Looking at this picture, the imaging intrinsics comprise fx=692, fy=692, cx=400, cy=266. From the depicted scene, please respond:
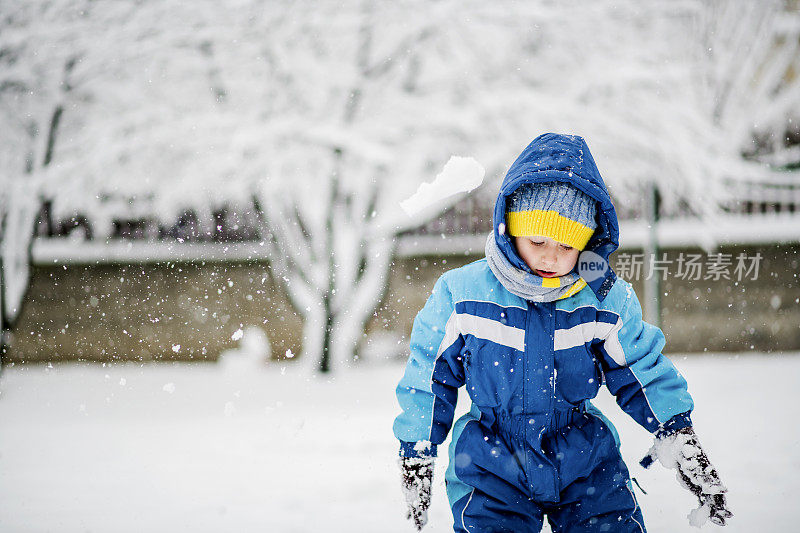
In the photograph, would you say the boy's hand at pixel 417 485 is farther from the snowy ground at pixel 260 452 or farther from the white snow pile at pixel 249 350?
the white snow pile at pixel 249 350

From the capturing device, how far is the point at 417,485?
1.96m

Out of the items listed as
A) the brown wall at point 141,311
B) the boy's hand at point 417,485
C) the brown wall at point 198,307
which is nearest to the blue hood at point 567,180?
the boy's hand at point 417,485

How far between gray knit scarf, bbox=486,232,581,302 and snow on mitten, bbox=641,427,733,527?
0.53 meters

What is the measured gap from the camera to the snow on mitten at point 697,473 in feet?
6.25

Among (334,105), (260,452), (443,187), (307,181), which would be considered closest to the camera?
(443,187)

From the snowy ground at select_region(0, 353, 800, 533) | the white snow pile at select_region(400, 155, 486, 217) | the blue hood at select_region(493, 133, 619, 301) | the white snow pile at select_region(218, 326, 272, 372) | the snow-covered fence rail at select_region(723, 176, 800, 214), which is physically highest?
the snow-covered fence rail at select_region(723, 176, 800, 214)

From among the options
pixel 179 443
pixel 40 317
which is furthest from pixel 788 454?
pixel 40 317

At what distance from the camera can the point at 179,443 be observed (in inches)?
183

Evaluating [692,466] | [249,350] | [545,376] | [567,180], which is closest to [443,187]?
[567,180]

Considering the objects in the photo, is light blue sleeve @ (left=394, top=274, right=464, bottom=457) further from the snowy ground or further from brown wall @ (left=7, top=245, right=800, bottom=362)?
brown wall @ (left=7, top=245, right=800, bottom=362)

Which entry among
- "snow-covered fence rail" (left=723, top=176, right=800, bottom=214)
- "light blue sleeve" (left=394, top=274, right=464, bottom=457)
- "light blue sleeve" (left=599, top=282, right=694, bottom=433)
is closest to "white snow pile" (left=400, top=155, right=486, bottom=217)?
"light blue sleeve" (left=394, top=274, right=464, bottom=457)

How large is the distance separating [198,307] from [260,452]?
3.80 meters

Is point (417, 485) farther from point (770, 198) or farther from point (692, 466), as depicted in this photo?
point (770, 198)

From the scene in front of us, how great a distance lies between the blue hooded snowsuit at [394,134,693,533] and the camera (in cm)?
188
